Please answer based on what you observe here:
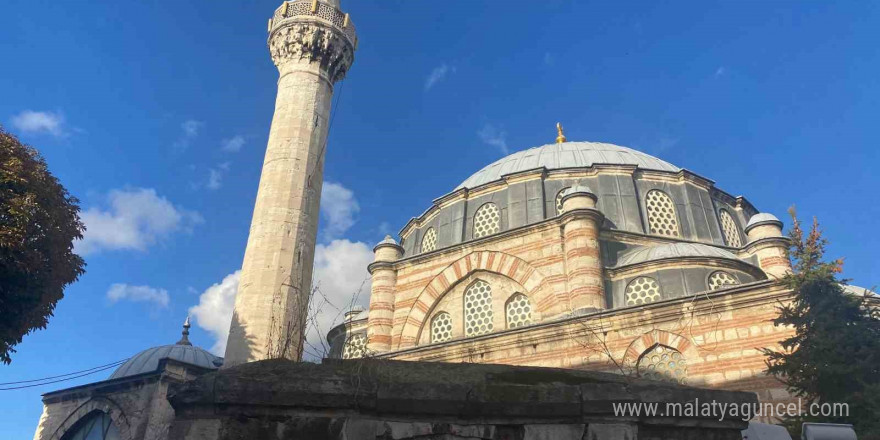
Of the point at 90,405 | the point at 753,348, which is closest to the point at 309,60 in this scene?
the point at 90,405

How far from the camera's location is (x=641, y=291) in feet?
44.3

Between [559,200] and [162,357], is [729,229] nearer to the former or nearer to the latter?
[559,200]

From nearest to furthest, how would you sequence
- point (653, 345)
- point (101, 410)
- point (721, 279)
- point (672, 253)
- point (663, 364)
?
point (663, 364) < point (653, 345) < point (721, 279) < point (672, 253) < point (101, 410)

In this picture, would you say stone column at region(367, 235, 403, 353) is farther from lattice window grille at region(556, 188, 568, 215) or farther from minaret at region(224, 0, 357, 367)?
lattice window grille at region(556, 188, 568, 215)

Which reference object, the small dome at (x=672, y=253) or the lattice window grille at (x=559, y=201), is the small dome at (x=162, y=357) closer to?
the lattice window grille at (x=559, y=201)

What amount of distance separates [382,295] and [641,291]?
729cm

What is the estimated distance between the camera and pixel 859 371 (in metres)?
7.75

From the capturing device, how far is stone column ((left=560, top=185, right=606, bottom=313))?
1312 cm

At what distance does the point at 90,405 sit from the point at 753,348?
636 inches

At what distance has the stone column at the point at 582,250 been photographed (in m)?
13.1

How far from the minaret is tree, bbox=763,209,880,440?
837 centimetres

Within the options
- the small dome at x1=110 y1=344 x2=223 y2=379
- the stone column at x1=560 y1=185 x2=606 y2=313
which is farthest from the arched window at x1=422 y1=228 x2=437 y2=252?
the small dome at x1=110 y1=344 x2=223 y2=379

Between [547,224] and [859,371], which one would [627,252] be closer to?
[547,224]

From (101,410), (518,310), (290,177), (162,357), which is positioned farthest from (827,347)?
(162,357)
